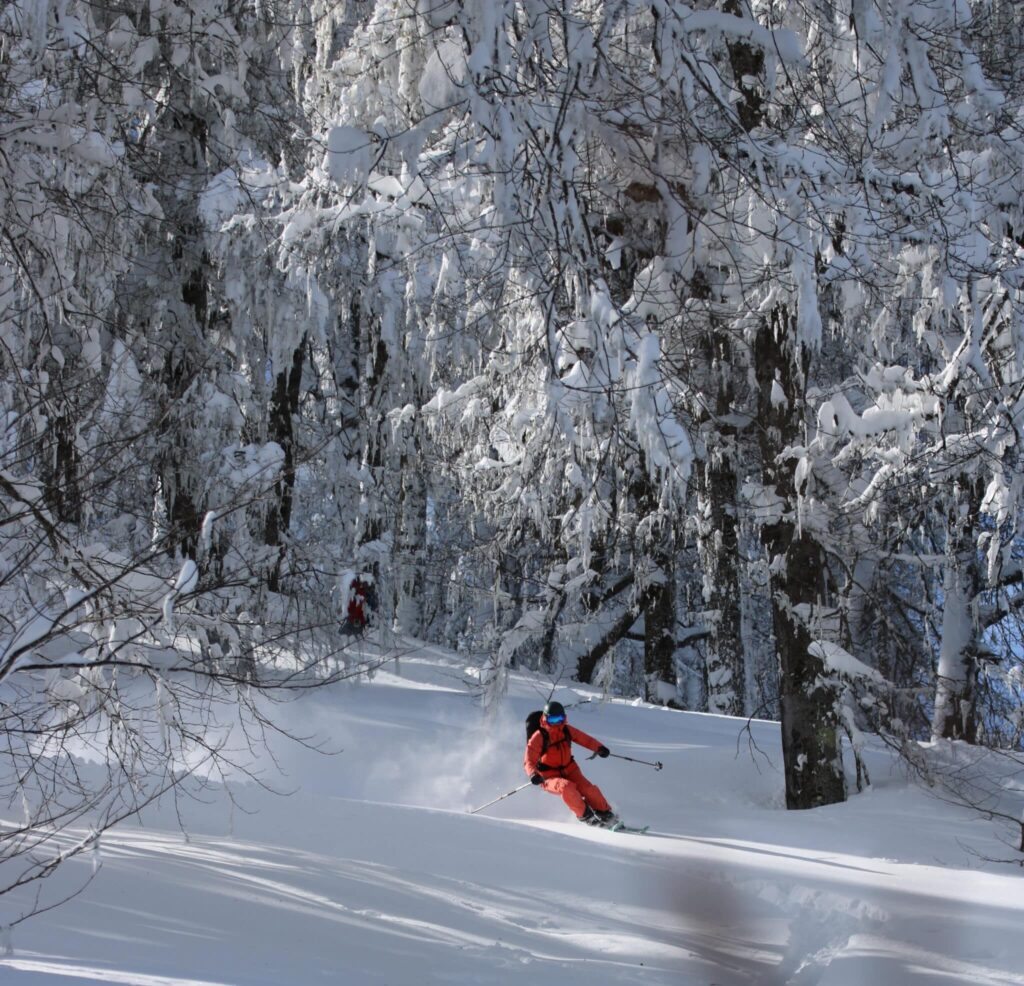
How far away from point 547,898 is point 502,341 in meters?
4.95

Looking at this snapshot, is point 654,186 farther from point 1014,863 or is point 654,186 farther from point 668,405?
point 1014,863

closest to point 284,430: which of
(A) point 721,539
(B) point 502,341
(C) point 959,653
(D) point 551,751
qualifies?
(B) point 502,341

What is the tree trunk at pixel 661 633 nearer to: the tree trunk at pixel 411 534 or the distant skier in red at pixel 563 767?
the tree trunk at pixel 411 534

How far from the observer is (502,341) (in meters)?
9.92

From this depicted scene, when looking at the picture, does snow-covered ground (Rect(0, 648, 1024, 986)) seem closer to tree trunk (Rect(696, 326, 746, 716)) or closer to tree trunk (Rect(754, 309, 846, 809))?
tree trunk (Rect(754, 309, 846, 809))

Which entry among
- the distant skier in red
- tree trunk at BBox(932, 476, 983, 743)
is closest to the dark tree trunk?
the distant skier in red

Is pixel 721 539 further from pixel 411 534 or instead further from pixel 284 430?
pixel 411 534

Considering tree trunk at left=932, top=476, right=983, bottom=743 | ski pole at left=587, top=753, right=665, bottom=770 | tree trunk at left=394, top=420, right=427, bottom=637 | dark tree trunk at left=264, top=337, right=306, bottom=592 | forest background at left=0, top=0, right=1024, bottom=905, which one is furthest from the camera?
tree trunk at left=394, top=420, right=427, bottom=637

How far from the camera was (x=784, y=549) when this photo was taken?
30.3 feet

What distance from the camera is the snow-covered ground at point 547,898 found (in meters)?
5.39

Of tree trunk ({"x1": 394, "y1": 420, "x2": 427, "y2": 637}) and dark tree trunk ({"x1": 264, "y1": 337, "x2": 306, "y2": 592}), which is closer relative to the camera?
dark tree trunk ({"x1": 264, "y1": 337, "x2": 306, "y2": 592})

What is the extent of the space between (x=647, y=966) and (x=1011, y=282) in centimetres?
405

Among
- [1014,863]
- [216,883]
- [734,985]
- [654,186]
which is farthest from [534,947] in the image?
[654,186]

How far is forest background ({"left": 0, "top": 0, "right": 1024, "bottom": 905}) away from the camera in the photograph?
12.6 feet
